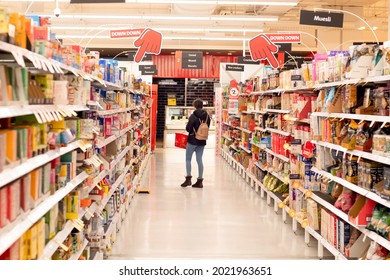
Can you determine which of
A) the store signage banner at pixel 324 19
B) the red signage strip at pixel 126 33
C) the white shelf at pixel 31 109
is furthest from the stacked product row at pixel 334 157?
the red signage strip at pixel 126 33

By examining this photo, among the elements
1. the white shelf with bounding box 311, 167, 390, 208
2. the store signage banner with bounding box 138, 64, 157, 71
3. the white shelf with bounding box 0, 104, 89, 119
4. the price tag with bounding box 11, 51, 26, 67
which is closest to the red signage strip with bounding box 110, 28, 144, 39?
the store signage banner with bounding box 138, 64, 157, 71

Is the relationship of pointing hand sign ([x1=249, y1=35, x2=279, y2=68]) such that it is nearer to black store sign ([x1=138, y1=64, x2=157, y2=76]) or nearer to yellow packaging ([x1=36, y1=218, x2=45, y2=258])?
black store sign ([x1=138, y1=64, x2=157, y2=76])

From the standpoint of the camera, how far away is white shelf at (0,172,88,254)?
2479 mm

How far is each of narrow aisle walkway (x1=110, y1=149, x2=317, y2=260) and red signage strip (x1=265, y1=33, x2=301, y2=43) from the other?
4.26 m

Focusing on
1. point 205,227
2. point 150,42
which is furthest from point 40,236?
point 150,42

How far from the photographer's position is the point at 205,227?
7211 mm

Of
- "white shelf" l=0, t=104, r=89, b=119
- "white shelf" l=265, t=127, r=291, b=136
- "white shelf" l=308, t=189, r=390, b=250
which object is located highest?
"white shelf" l=0, t=104, r=89, b=119

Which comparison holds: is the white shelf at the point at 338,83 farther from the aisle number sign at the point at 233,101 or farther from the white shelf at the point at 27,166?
the aisle number sign at the point at 233,101

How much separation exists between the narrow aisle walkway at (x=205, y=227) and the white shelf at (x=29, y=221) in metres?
2.25

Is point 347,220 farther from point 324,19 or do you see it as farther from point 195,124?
point 195,124

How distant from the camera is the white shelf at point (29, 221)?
2.48 m

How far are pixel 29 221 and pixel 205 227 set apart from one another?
14.8 feet
